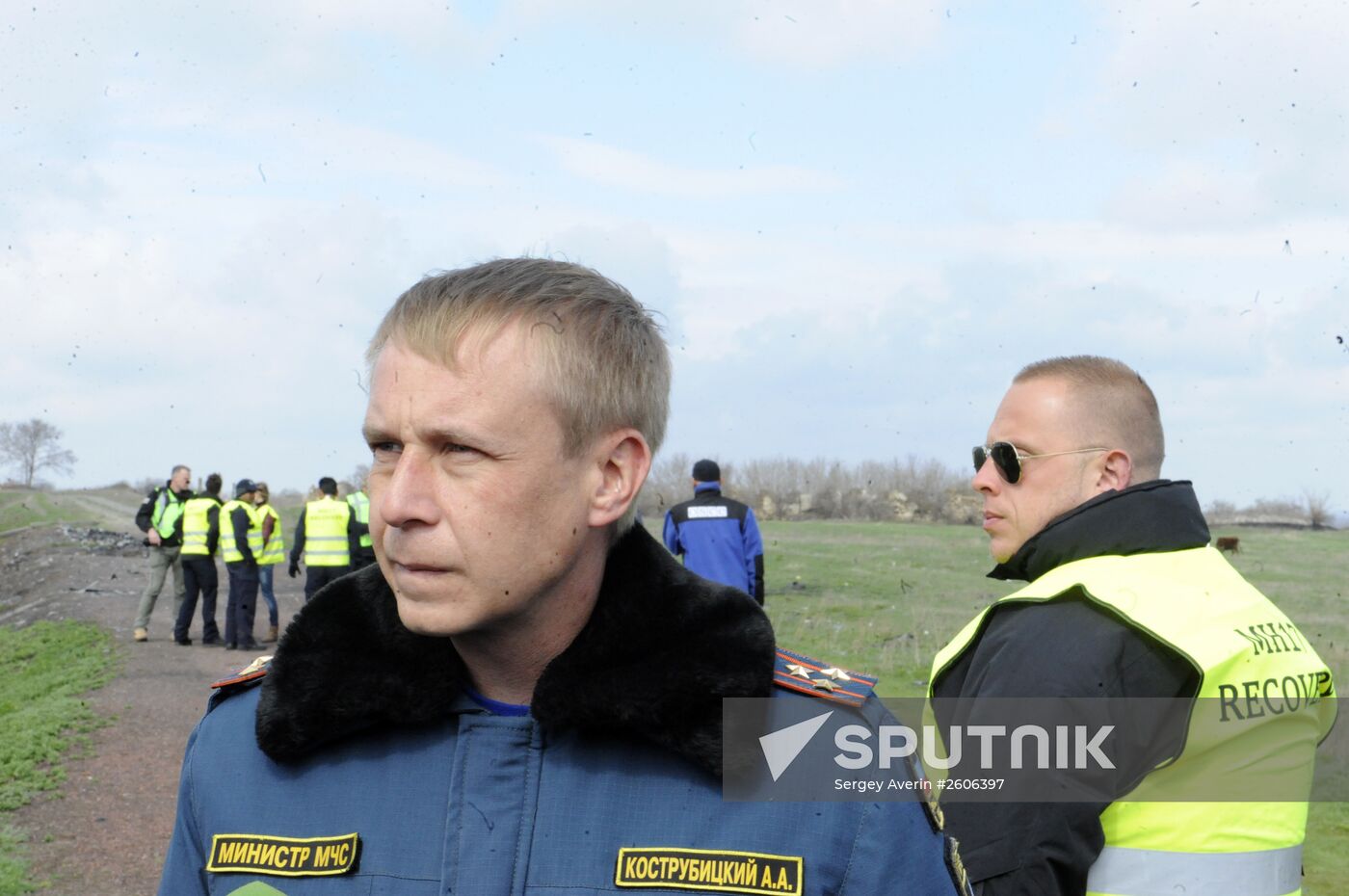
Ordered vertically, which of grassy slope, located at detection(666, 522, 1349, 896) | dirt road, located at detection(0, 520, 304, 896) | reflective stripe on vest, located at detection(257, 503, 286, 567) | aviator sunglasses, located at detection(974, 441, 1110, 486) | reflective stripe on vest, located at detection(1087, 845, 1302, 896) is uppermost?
aviator sunglasses, located at detection(974, 441, 1110, 486)

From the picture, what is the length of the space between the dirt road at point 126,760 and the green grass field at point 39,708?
14 centimetres

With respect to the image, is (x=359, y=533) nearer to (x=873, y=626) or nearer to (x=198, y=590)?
(x=198, y=590)

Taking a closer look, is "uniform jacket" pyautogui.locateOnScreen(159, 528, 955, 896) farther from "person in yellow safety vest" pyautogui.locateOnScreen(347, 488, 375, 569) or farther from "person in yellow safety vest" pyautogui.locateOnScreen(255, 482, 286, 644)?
"person in yellow safety vest" pyautogui.locateOnScreen(255, 482, 286, 644)

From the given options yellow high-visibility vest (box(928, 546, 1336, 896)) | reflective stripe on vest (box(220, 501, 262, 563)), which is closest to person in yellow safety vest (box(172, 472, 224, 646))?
reflective stripe on vest (box(220, 501, 262, 563))

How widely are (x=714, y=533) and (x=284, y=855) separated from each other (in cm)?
910

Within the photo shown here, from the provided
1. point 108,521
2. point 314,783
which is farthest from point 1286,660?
point 108,521

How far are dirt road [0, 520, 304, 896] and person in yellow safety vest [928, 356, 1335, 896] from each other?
588 cm

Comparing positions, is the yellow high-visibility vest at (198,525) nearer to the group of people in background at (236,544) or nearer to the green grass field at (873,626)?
the group of people in background at (236,544)

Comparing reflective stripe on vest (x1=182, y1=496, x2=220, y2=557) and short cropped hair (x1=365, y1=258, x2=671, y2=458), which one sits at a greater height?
short cropped hair (x1=365, y1=258, x2=671, y2=458)

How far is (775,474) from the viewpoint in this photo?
2056 inches

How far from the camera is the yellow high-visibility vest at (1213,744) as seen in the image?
2852 millimetres

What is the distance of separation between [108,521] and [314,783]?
61.6 metres

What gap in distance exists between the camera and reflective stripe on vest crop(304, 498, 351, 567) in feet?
52.5

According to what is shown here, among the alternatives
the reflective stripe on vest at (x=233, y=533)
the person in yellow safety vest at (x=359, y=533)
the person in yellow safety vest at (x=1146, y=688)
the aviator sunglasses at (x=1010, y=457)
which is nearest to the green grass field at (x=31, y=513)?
the reflective stripe on vest at (x=233, y=533)
